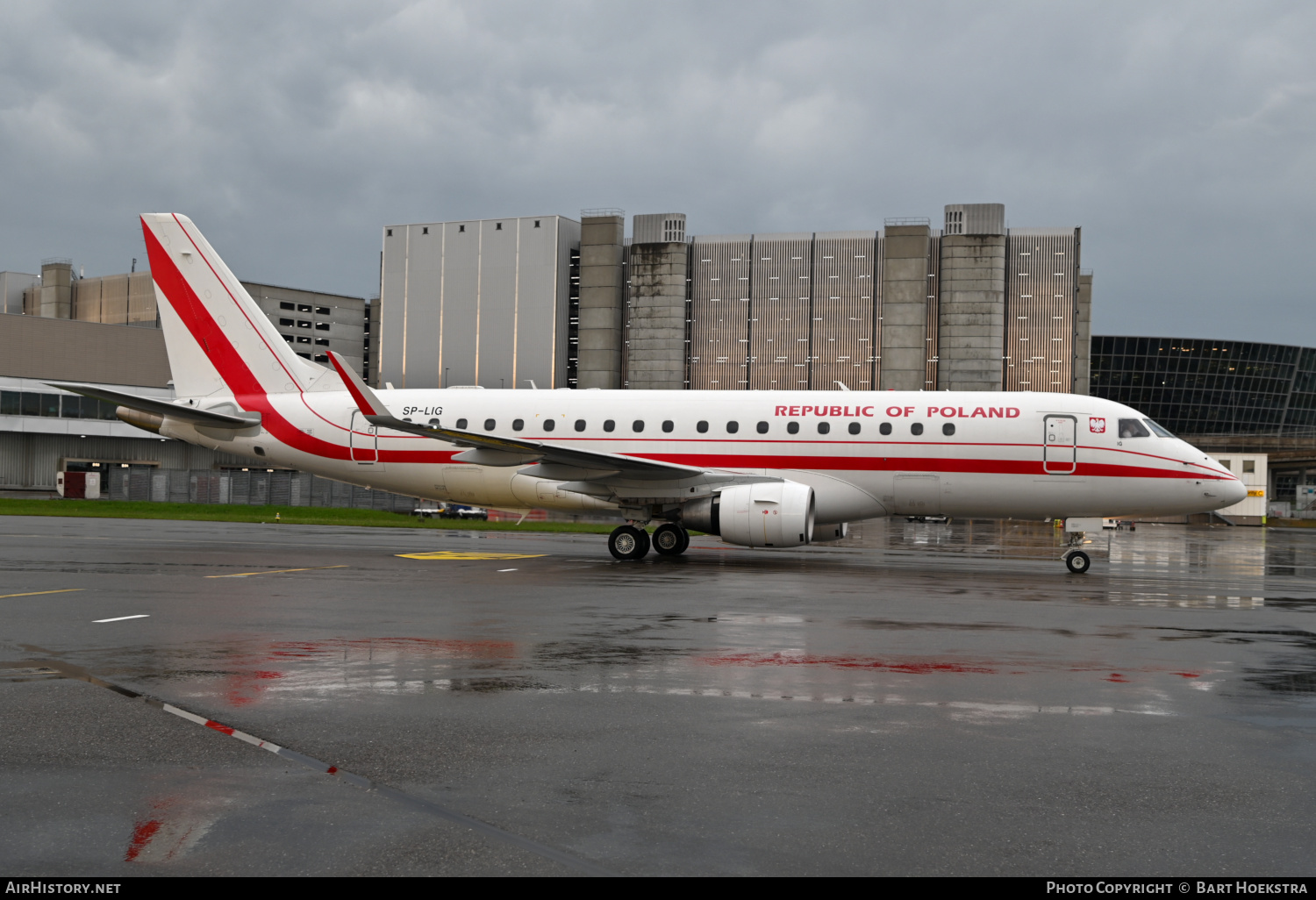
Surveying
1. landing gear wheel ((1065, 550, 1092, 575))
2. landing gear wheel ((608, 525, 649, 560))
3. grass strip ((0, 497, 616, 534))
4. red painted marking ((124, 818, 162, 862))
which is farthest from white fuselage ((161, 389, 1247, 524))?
red painted marking ((124, 818, 162, 862))

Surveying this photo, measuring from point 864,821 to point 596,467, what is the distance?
17405mm

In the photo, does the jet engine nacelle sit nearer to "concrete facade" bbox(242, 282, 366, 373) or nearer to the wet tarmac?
the wet tarmac

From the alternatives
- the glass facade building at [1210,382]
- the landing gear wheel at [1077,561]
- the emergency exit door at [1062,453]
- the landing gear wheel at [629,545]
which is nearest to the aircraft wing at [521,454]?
the landing gear wheel at [629,545]

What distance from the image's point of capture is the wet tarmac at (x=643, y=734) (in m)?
4.76

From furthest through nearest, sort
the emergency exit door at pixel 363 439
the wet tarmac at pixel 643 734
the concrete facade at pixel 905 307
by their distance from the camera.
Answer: the concrete facade at pixel 905 307 < the emergency exit door at pixel 363 439 < the wet tarmac at pixel 643 734

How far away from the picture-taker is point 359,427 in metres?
25.3

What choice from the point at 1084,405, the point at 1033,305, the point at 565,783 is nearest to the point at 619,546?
the point at 1084,405

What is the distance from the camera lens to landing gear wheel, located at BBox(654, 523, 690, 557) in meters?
24.0

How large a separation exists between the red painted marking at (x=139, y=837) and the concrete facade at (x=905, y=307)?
75029 mm

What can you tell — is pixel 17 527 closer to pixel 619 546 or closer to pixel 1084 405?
pixel 619 546

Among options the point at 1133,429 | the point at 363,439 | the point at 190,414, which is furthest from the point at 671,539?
the point at 190,414

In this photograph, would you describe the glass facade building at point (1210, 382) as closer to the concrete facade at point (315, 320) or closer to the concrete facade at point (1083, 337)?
the concrete facade at point (1083, 337)

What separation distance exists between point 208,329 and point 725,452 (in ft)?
44.0

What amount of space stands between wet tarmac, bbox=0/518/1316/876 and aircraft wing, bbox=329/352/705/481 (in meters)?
6.13
